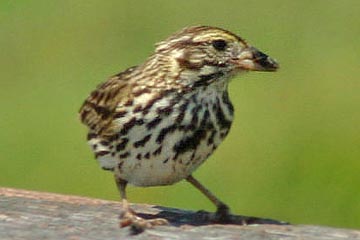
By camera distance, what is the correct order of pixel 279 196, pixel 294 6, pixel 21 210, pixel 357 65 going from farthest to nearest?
pixel 294 6, pixel 357 65, pixel 279 196, pixel 21 210

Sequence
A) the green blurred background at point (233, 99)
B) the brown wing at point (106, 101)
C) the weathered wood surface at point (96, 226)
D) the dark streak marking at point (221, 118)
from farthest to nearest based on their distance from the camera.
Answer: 1. the green blurred background at point (233, 99)
2. the brown wing at point (106, 101)
3. the dark streak marking at point (221, 118)
4. the weathered wood surface at point (96, 226)

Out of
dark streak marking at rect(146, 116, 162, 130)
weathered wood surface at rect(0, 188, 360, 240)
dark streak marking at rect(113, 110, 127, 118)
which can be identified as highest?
dark streak marking at rect(113, 110, 127, 118)

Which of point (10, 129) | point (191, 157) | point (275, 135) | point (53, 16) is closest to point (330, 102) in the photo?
point (275, 135)

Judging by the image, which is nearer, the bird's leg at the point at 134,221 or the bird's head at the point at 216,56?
Result: the bird's leg at the point at 134,221

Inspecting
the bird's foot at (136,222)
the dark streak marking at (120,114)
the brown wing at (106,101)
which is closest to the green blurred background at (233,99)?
the brown wing at (106,101)

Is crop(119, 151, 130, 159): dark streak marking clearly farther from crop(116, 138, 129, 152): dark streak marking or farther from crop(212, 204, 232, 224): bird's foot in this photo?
crop(212, 204, 232, 224): bird's foot

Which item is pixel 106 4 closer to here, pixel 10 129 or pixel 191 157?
pixel 10 129

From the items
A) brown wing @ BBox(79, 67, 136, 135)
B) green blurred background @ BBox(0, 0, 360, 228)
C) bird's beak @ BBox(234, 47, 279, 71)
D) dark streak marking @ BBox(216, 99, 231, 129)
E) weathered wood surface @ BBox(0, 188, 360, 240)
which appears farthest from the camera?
green blurred background @ BBox(0, 0, 360, 228)

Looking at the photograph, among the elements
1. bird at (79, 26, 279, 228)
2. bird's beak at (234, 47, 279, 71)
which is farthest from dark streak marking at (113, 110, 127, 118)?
bird's beak at (234, 47, 279, 71)

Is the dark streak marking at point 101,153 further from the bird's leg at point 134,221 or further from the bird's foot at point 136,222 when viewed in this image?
the bird's foot at point 136,222
